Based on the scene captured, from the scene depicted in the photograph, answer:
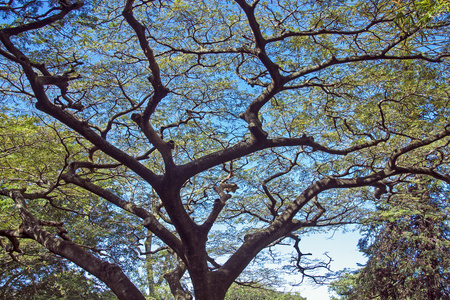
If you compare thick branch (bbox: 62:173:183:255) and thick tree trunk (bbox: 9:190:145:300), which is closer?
thick tree trunk (bbox: 9:190:145:300)

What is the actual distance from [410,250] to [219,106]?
5.61 m

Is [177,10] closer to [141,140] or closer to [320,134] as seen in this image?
[141,140]

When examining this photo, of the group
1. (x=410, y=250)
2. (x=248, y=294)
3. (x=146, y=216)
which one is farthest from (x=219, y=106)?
(x=248, y=294)

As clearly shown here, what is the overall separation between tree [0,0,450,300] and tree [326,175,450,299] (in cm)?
85

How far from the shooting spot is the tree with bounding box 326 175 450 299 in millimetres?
7173

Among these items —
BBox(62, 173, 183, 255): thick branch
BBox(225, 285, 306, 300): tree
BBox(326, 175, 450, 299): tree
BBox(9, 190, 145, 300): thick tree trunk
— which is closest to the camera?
BBox(9, 190, 145, 300): thick tree trunk

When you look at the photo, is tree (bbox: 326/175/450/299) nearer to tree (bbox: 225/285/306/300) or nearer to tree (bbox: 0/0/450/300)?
tree (bbox: 0/0/450/300)

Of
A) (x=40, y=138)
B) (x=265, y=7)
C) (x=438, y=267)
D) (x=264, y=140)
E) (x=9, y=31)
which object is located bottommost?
(x=438, y=267)

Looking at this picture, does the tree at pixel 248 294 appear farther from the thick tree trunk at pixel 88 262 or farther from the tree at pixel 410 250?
the thick tree trunk at pixel 88 262

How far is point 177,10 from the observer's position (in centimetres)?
589

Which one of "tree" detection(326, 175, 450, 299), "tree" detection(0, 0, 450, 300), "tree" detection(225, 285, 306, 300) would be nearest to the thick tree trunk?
"tree" detection(0, 0, 450, 300)

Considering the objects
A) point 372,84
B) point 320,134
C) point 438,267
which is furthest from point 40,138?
point 438,267

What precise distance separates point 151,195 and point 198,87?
382 cm

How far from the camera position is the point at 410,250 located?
25.8 feet
